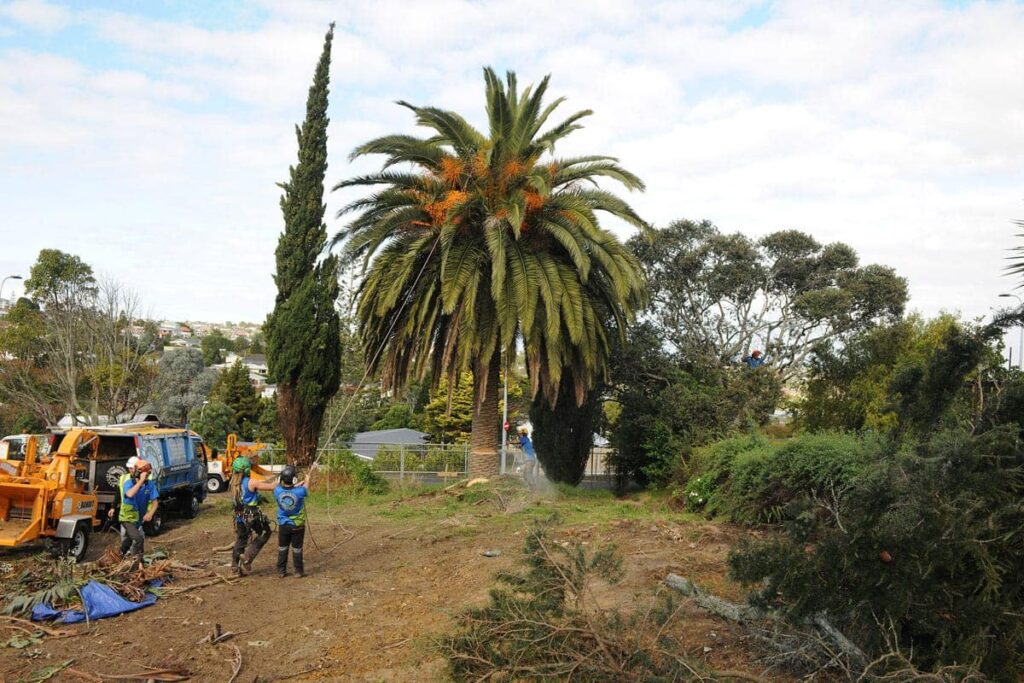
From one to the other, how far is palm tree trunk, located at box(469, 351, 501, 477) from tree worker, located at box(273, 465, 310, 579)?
A: 895 centimetres

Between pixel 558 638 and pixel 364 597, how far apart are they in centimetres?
459

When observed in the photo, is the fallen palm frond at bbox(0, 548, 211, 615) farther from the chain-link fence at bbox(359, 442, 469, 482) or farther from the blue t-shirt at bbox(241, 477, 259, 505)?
the chain-link fence at bbox(359, 442, 469, 482)

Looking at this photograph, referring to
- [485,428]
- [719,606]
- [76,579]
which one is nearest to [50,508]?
[76,579]

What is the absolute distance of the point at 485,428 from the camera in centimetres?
2081

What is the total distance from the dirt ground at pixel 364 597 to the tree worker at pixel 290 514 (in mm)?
263

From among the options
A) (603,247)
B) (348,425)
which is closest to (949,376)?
(603,247)

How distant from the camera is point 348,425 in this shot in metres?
39.8

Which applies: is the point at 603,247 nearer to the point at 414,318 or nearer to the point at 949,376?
the point at 414,318

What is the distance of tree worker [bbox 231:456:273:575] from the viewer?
11625mm

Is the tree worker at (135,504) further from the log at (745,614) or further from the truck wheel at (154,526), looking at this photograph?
the log at (745,614)

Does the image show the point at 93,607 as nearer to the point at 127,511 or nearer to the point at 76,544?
the point at 127,511

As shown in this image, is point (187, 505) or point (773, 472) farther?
point (187, 505)

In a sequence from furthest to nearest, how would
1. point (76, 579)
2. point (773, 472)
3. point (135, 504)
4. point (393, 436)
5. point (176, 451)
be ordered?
point (393, 436) < point (176, 451) < point (773, 472) < point (135, 504) < point (76, 579)

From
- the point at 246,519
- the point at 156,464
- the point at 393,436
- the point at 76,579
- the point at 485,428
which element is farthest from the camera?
the point at 393,436
